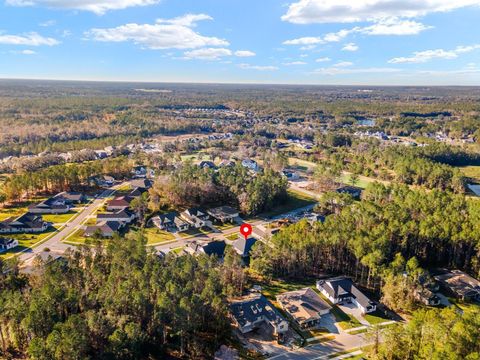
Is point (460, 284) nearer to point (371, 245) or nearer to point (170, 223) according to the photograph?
point (371, 245)

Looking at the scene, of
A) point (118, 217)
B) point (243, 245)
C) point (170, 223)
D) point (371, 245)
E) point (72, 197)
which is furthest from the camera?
point (72, 197)

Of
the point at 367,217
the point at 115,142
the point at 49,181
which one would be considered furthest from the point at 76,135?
the point at 367,217

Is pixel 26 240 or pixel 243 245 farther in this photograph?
pixel 26 240

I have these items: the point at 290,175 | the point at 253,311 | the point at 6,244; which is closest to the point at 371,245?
the point at 253,311

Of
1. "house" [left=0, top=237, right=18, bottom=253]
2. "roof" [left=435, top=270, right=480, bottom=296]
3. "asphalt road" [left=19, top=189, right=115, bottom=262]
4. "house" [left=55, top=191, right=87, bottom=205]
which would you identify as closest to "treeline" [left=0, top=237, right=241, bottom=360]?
"asphalt road" [left=19, top=189, right=115, bottom=262]

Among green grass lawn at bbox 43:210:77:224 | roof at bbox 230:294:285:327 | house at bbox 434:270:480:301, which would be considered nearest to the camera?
roof at bbox 230:294:285:327

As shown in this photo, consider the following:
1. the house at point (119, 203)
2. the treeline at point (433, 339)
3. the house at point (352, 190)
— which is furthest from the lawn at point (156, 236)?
the house at point (352, 190)

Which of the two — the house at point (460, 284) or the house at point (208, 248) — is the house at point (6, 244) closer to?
the house at point (208, 248)

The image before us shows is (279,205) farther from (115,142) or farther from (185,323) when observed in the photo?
(115,142)

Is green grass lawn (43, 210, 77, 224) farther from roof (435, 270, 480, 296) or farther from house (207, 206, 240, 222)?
roof (435, 270, 480, 296)
